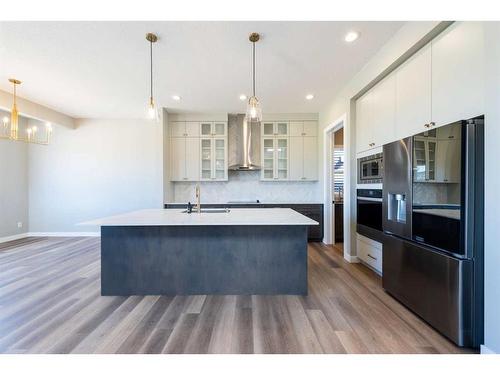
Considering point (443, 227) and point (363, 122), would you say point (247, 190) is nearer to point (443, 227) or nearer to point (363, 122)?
point (363, 122)

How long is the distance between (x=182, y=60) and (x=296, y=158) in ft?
9.95

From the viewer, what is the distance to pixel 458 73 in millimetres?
1840

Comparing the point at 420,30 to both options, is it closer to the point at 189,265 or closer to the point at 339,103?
the point at 339,103

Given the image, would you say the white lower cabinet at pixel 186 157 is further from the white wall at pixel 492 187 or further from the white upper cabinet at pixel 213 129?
the white wall at pixel 492 187

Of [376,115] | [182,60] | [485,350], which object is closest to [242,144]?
[182,60]

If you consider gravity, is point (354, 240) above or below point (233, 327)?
above

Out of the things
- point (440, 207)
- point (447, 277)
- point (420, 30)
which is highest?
point (420, 30)

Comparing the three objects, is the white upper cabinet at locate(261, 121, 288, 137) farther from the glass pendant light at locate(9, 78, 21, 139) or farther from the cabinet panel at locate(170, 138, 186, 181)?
the glass pendant light at locate(9, 78, 21, 139)

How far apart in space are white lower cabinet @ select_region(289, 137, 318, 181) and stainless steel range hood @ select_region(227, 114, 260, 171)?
0.76 metres

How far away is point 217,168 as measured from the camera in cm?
509

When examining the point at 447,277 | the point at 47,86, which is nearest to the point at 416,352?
the point at 447,277

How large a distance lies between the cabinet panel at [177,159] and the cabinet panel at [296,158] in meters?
2.33

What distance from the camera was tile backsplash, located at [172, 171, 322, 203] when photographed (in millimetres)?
5344

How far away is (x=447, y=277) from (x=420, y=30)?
2100mm
